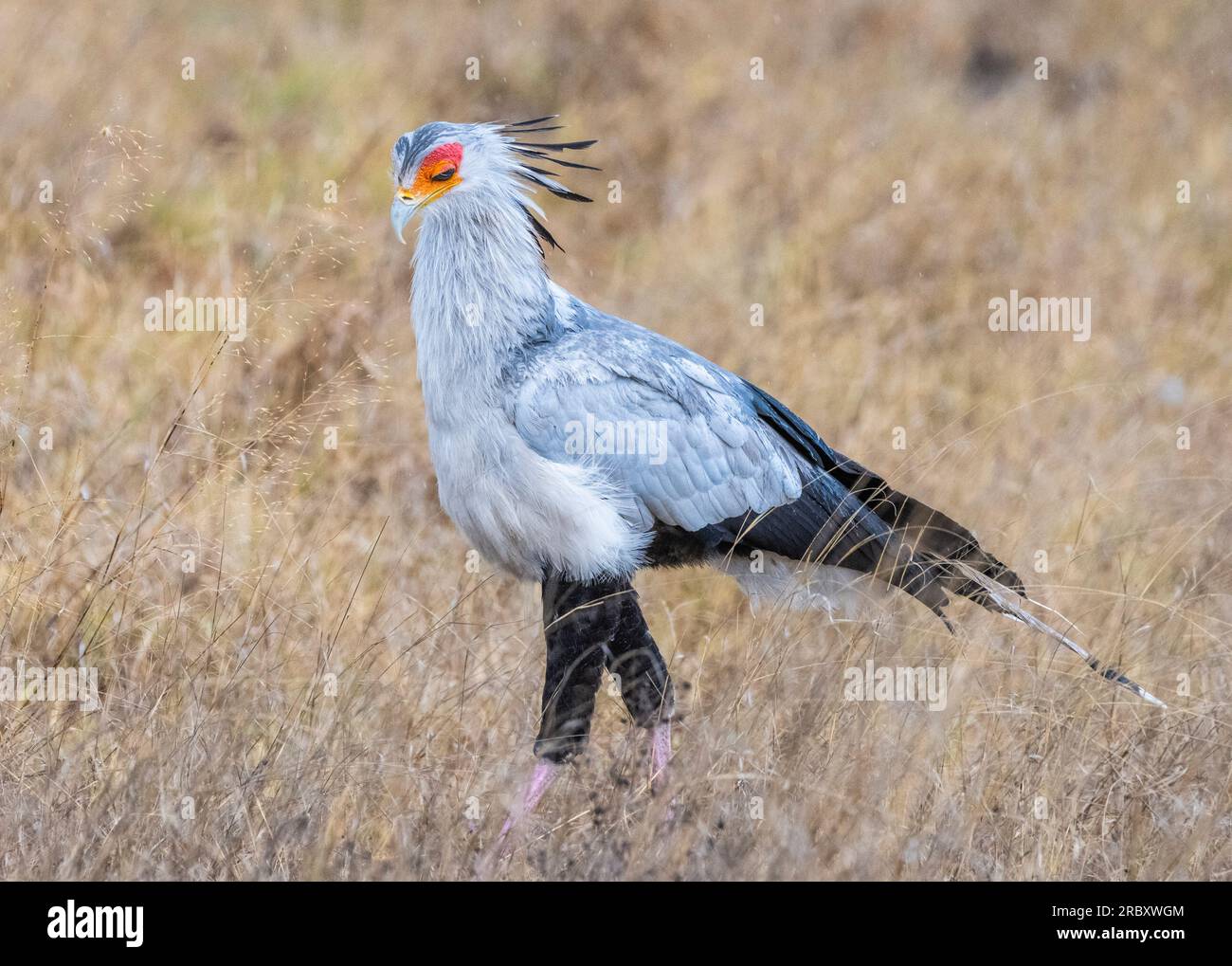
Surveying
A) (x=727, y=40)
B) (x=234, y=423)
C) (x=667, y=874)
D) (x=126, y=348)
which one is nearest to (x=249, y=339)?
(x=234, y=423)

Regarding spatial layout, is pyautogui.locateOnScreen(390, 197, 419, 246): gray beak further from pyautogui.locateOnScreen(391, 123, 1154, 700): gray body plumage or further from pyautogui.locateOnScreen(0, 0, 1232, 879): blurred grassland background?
pyautogui.locateOnScreen(0, 0, 1232, 879): blurred grassland background

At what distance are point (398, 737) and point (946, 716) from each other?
1.52m

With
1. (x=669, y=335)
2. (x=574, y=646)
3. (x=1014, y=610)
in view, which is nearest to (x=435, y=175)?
(x=574, y=646)

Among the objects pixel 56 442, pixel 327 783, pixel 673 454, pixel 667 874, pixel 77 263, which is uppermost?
pixel 77 263

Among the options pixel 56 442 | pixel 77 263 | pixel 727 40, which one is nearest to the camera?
pixel 56 442

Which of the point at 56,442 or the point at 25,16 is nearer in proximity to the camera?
the point at 56,442

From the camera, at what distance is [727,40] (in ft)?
34.8

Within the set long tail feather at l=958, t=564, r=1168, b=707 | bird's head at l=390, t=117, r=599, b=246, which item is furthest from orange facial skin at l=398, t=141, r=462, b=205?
long tail feather at l=958, t=564, r=1168, b=707

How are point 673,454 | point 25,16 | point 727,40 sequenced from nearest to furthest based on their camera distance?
point 673,454
point 25,16
point 727,40

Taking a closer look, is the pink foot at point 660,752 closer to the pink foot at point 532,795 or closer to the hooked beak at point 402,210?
the pink foot at point 532,795

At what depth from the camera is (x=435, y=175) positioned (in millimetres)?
4734

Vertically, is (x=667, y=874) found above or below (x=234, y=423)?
below

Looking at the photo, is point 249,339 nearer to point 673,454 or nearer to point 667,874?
point 673,454

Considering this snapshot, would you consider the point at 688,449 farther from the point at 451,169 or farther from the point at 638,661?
the point at 451,169
